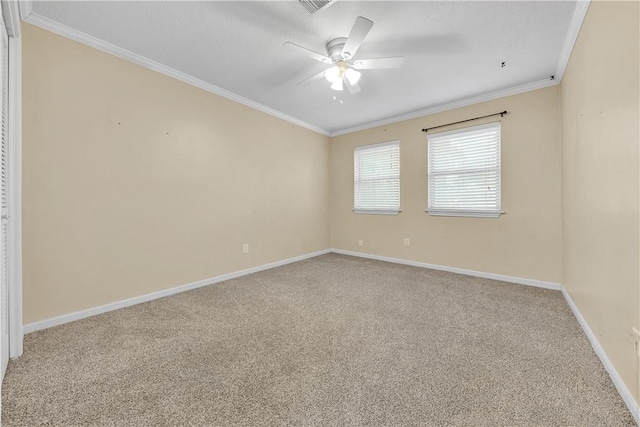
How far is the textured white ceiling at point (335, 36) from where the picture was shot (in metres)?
1.90

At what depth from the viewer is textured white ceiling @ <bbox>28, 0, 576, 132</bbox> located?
190cm

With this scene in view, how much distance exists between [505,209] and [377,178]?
192 cm

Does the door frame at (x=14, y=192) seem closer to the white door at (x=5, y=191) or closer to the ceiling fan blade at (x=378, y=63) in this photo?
the white door at (x=5, y=191)

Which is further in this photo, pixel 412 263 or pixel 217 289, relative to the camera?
pixel 412 263

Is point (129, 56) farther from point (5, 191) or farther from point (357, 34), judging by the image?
point (357, 34)

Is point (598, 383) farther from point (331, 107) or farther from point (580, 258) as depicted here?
point (331, 107)

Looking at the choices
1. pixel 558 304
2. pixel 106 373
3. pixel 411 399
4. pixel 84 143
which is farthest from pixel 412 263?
pixel 84 143

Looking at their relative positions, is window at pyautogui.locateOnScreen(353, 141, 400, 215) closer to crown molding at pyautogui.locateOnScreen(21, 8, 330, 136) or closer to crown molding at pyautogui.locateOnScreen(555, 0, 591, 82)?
crown molding at pyautogui.locateOnScreen(21, 8, 330, 136)

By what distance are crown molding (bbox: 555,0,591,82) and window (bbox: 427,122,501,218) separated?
2.84 ft

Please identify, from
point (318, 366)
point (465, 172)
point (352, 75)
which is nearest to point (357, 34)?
point (352, 75)

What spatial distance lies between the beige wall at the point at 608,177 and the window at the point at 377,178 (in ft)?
7.43

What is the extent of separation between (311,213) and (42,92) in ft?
11.6

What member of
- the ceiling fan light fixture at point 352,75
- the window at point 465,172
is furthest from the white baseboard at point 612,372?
the ceiling fan light fixture at point 352,75

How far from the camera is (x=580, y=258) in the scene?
84.2 inches
